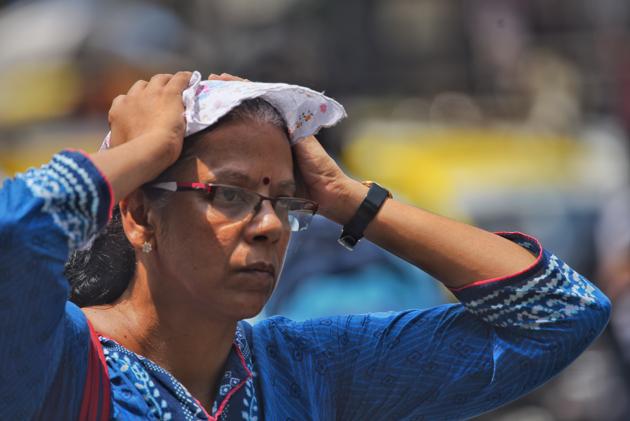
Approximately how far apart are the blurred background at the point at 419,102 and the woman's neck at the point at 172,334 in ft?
13.2

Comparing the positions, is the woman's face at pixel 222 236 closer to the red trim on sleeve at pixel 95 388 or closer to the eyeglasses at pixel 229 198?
the eyeglasses at pixel 229 198

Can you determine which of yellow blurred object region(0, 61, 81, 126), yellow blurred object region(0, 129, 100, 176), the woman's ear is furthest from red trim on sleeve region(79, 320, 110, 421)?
yellow blurred object region(0, 61, 81, 126)

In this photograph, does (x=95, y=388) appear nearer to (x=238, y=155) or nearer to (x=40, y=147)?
(x=238, y=155)

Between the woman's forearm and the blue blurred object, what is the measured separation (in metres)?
3.74

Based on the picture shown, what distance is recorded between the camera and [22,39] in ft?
29.6

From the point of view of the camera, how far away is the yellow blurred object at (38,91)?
28.1 feet

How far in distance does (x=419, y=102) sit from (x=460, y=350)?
693 centimetres

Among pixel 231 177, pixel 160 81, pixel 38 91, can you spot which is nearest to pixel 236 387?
pixel 231 177

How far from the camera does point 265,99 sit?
2766 mm

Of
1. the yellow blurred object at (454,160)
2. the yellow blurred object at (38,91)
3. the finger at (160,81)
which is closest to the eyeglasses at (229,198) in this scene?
the finger at (160,81)

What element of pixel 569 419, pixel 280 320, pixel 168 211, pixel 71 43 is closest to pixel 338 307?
pixel 569 419

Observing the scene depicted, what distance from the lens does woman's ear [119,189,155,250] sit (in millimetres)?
2732

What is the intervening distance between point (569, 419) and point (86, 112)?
3.65 m

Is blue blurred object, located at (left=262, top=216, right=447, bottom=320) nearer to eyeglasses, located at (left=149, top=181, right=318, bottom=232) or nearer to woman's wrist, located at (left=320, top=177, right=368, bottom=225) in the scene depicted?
woman's wrist, located at (left=320, top=177, right=368, bottom=225)
